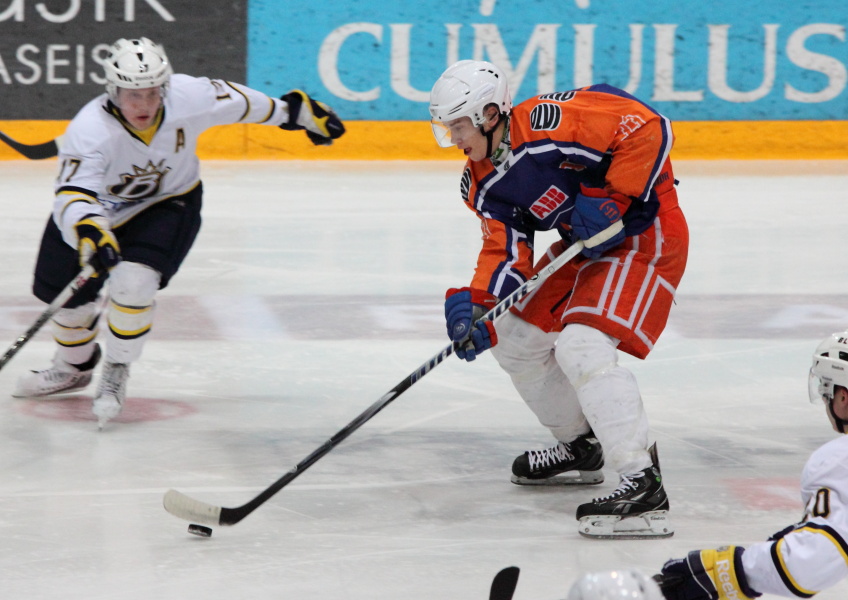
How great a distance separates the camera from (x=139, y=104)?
3420 mm

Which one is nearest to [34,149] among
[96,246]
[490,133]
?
[96,246]

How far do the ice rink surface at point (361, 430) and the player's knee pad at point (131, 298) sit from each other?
26 centimetres

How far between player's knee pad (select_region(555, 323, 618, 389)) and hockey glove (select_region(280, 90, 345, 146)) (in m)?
1.41

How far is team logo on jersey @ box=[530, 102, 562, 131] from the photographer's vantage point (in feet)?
9.42

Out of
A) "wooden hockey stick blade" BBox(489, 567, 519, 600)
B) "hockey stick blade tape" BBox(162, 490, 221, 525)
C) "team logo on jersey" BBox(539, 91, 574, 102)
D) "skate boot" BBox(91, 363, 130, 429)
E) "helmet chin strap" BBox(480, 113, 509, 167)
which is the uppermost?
"team logo on jersey" BBox(539, 91, 574, 102)

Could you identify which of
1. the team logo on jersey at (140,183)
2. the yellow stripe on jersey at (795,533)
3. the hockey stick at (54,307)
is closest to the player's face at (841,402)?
the yellow stripe on jersey at (795,533)

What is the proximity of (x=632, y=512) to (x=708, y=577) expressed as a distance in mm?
676

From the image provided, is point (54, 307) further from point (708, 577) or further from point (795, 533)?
point (795, 533)

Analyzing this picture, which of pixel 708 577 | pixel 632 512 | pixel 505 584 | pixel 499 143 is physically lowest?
pixel 632 512

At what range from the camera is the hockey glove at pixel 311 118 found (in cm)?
396

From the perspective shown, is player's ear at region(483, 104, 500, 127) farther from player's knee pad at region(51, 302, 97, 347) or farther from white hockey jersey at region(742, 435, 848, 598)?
player's knee pad at region(51, 302, 97, 347)

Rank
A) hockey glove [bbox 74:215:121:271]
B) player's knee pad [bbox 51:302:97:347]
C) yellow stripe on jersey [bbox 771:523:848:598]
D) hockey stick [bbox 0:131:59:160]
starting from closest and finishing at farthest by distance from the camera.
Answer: yellow stripe on jersey [bbox 771:523:848:598] < hockey glove [bbox 74:215:121:271] < player's knee pad [bbox 51:302:97:347] < hockey stick [bbox 0:131:59:160]

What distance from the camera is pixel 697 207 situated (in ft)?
22.9

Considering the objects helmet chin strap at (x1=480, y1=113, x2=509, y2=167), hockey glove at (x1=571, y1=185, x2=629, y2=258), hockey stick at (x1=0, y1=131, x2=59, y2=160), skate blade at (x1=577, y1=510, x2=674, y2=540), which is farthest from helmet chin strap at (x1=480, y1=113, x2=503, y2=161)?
hockey stick at (x1=0, y1=131, x2=59, y2=160)
